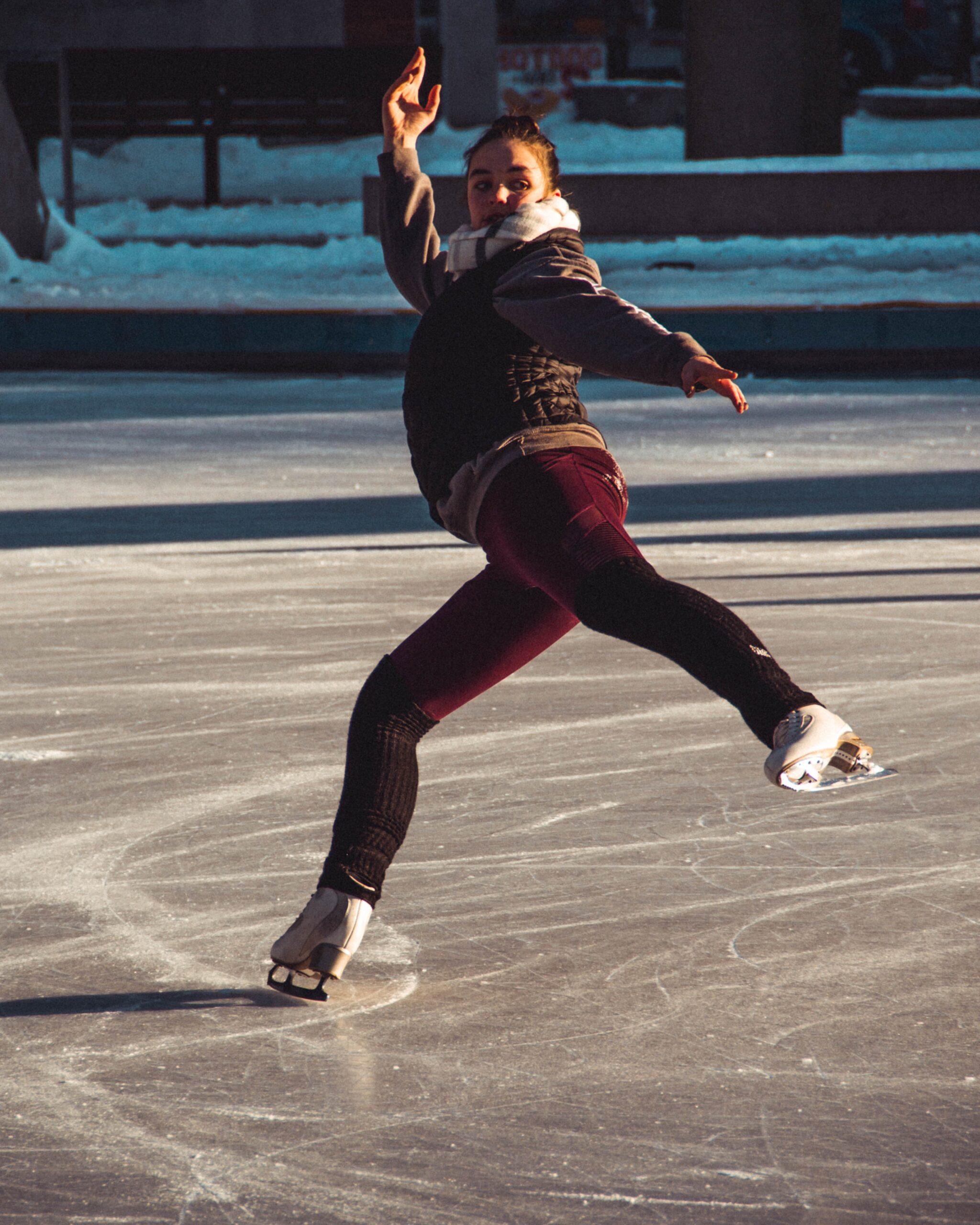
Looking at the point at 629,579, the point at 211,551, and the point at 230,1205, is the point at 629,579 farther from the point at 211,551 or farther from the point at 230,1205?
the point at 211,551

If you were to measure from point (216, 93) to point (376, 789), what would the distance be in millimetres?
21643

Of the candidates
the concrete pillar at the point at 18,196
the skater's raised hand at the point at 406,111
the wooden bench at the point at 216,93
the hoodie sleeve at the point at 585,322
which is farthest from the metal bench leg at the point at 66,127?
the hoodie sleeve at the point at 585,322

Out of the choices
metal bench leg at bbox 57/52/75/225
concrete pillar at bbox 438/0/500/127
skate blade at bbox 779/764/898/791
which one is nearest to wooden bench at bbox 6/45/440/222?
metal bench leg at bbox 57/52/75/225

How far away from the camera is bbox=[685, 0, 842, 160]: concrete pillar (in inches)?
872

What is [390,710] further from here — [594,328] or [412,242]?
[412,242]

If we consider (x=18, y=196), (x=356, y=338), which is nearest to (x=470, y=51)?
(x=18, y=196)

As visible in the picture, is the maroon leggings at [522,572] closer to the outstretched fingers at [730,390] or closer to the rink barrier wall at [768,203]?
the outstretched fingers at [730,390]

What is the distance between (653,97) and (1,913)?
102 ft

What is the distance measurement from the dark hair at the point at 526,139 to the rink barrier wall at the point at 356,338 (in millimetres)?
11956

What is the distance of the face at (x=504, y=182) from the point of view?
3.46 metres

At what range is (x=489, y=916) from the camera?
12.9ft

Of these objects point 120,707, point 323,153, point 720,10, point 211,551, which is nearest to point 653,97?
point 323,153

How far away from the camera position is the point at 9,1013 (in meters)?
3.45

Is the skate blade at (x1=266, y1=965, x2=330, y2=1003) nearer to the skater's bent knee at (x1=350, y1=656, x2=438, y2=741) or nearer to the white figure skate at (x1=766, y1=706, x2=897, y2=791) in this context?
the skater's bent knee at (x1=350, y1=656, x2=438, y2=741)
